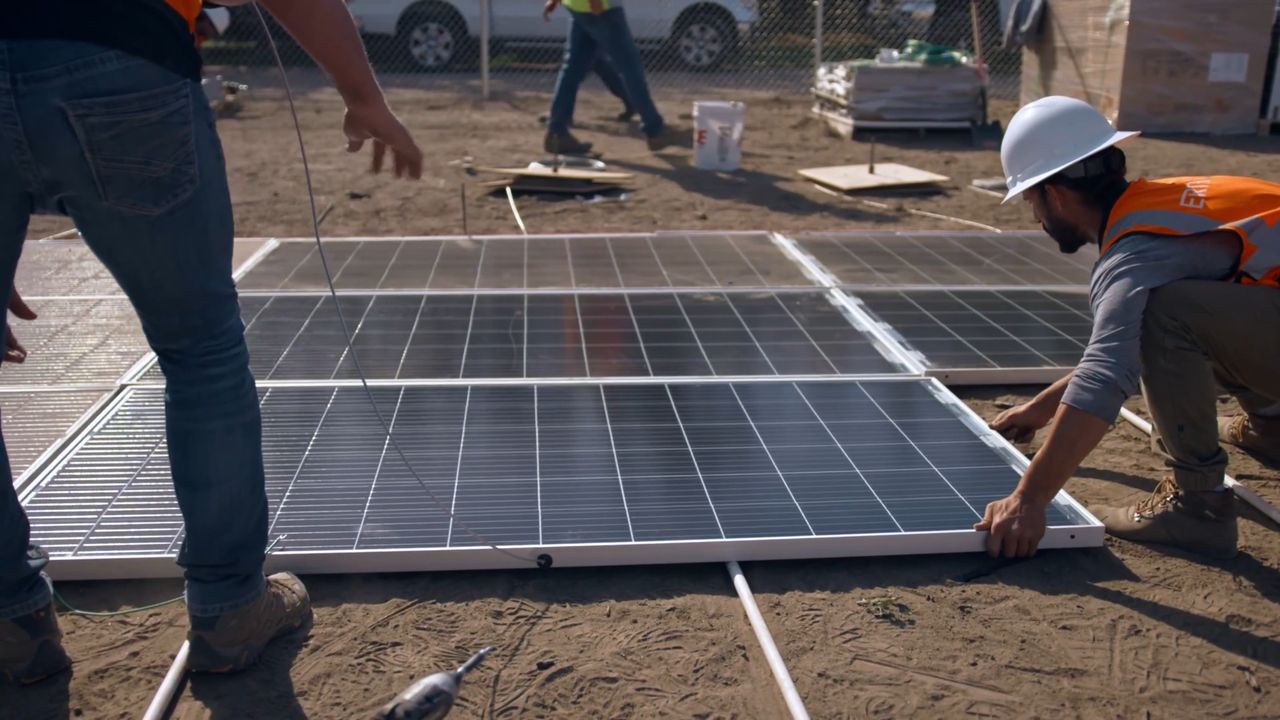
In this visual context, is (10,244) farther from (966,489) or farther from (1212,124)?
(1212,124)

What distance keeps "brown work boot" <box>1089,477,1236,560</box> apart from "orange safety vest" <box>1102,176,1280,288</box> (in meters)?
0.65

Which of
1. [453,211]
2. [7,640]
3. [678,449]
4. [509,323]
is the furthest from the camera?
[453,211]

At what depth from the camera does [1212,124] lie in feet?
35.3

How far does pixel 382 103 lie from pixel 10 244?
863 mm

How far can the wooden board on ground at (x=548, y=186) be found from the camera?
339 inches

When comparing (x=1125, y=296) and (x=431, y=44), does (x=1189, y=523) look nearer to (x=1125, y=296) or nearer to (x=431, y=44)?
(x=1125, y=296)

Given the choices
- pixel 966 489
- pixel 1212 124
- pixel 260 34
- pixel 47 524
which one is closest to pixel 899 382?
pixel 966 489

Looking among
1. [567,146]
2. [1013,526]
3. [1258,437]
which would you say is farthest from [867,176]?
[1013,526]

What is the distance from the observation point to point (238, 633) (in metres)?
2.61

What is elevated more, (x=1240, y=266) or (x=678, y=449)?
(x=1240, y=266)

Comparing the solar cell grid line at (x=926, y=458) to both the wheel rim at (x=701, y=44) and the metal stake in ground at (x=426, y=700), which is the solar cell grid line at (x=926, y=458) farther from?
the wheel rim at (x=701, y=44)

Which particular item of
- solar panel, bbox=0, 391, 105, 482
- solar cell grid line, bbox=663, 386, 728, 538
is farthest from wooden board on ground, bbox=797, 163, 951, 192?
solar panel, bbox=0, 391, 105, 482

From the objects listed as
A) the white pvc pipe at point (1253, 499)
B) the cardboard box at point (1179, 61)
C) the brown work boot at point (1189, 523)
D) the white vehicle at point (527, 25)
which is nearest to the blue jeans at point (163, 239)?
the brown work boot at point (1189, 523)

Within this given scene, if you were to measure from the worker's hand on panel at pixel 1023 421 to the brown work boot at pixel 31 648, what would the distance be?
9.74ft
